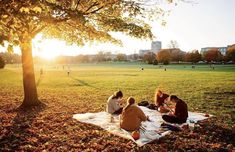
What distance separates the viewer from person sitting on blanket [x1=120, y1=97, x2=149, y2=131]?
1162 centimetres

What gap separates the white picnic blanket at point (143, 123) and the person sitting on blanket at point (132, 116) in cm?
29

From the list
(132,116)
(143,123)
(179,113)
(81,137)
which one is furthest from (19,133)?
(179,113)

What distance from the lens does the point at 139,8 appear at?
15984mm

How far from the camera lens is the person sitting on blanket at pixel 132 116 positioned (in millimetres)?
11617

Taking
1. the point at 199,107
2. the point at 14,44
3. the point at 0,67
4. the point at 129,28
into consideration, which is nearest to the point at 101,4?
the point at 129,28

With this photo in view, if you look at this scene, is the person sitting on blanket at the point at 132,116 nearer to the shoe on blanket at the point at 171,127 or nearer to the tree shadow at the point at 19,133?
the shoe on blanket at the point at 171,127

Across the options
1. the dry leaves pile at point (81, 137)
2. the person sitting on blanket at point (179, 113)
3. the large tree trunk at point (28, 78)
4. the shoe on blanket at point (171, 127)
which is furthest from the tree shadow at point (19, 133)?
the person sitting on blanket at point (179, 113)

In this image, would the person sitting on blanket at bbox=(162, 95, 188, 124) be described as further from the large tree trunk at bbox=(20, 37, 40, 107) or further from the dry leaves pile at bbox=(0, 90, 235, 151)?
the large tree trunk at bbox=(20, 37, 40, 107)

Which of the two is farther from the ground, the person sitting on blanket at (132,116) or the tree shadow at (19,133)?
the person sitting on blanket at (132,116)

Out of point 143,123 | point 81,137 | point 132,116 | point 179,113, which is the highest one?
point 132,116

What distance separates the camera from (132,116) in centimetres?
1173

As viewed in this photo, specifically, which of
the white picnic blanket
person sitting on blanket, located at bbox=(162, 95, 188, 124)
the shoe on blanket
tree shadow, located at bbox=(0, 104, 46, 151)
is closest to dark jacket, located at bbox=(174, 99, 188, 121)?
person sitting on blanket, located at bbox=(162, 95, 188, 124)

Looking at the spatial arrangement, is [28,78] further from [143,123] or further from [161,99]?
[143,123]

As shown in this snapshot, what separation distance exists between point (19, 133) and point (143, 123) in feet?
17.8
